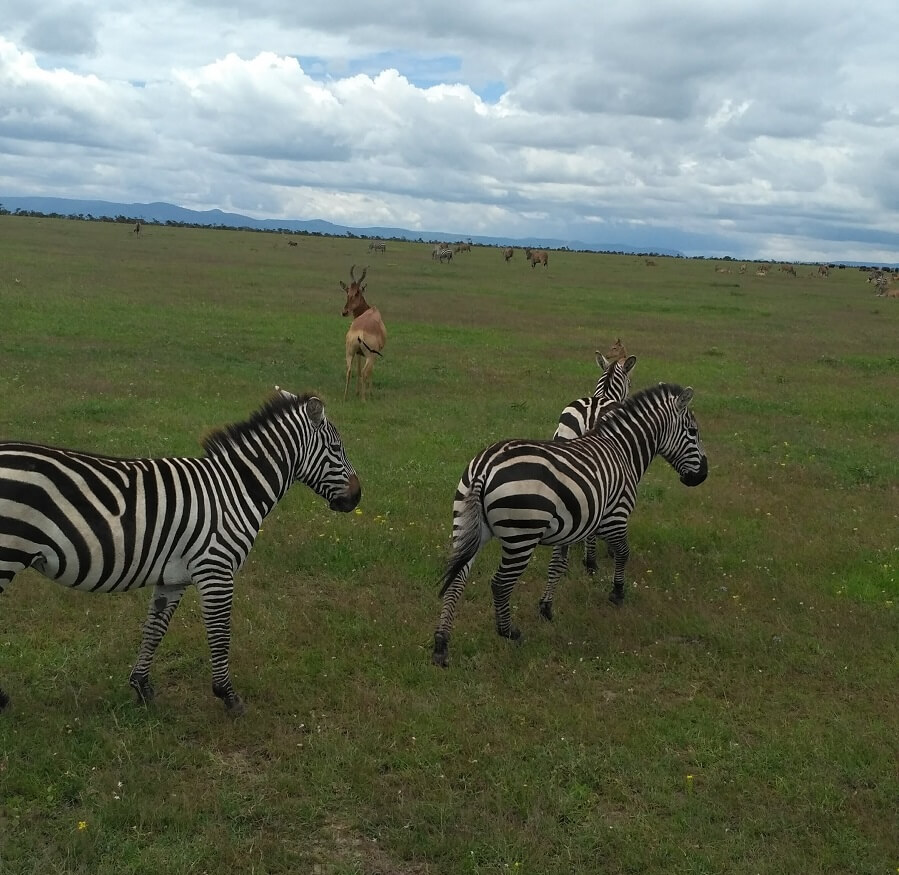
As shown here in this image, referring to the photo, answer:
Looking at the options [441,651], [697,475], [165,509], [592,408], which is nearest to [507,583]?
[441,651]

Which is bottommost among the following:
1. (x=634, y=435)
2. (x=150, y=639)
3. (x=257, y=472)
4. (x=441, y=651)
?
(x=441, y=651)

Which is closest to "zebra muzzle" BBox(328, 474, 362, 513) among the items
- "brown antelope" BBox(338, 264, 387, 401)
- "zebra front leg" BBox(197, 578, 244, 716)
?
"zebra front leg" BBox(197, 578, 244, 716)

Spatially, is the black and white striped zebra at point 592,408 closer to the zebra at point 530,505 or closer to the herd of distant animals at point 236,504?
the zebra at point 530,505

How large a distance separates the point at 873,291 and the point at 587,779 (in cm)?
5638

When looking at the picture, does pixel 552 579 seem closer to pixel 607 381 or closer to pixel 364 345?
pixel 607 381

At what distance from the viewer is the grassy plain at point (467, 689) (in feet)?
15.0

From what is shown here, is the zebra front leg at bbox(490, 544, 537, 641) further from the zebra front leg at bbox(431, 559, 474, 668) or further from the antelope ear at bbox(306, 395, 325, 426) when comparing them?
the antelope ear at bbox(306, 395, 325, 426)

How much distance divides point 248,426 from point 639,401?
378cm

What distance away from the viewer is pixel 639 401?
7746 mm

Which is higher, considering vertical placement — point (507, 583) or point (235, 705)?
point (507, 583)

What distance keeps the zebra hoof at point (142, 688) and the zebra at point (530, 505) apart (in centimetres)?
214

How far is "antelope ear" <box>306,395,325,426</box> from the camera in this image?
6000 millimetres

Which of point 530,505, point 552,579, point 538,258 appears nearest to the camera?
point 530,505

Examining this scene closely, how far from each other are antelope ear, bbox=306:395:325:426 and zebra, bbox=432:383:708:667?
128 cm
